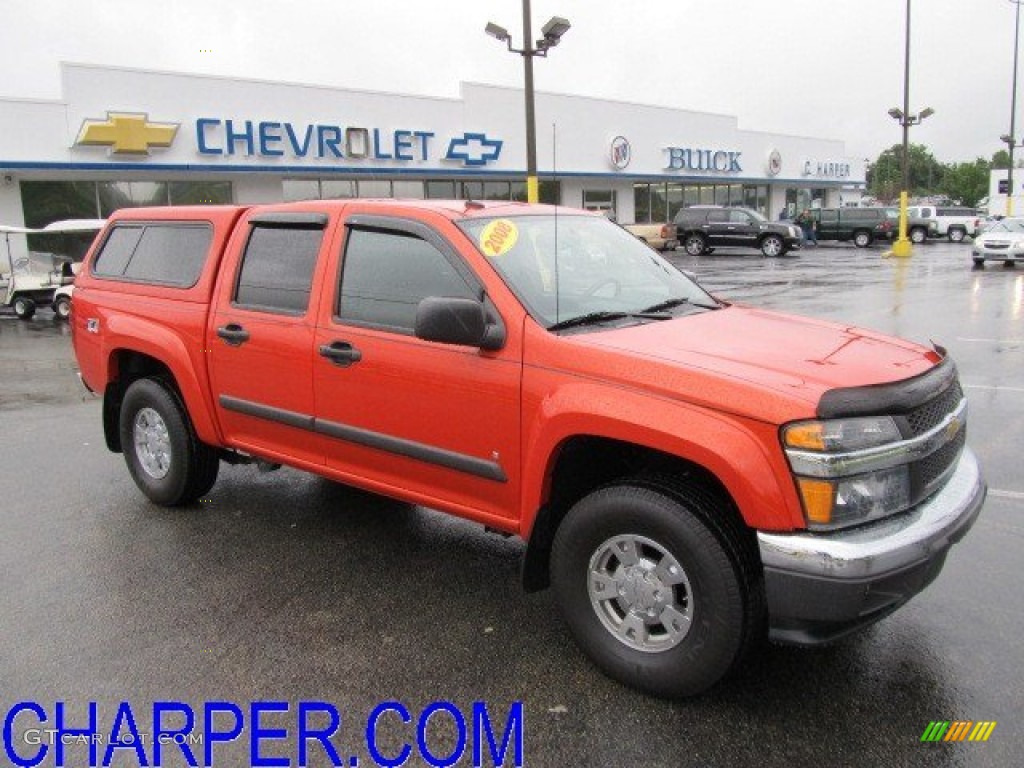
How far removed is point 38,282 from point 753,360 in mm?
17800

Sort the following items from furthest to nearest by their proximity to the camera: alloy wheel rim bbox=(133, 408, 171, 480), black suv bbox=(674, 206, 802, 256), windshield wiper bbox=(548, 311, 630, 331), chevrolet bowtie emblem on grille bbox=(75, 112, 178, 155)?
black suv bbox=(674, 206, 802, 256), chevrolet bowtie emblem on grille bbox=(75, 112, 178, 155), alloy wheel rim bbox=(133, 408, 171, 480), windshield wiper bbox=(548, 311, 630, 331)

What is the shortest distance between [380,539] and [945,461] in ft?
9.67

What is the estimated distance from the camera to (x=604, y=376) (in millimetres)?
3275

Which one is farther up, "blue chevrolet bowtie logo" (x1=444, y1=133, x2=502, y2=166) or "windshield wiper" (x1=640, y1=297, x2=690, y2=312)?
"blue chevrolet bowtie logo" (x1=444, y1=133, x2=502, y2=166)

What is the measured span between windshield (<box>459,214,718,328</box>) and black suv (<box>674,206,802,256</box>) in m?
28.8

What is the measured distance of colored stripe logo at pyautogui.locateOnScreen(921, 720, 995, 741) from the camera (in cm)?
297

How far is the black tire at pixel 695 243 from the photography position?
1305 inches

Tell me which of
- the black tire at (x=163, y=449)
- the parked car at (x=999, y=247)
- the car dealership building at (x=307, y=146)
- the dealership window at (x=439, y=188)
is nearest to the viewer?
the black tire at (x=163, y=449)

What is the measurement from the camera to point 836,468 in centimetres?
282

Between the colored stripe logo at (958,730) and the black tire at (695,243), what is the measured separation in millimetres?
31286

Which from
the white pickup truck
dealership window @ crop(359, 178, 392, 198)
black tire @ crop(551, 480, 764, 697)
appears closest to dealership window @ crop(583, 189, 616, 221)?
dealership window @ crop(359, 178, 392, 198)

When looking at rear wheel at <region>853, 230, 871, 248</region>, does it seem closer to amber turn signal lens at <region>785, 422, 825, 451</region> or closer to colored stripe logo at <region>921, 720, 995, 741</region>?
colored stripe logo at <region>921, 720, 995, 741</region>

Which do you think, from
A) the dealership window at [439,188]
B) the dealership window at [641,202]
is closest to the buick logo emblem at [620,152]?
the dealership window at [641,202]

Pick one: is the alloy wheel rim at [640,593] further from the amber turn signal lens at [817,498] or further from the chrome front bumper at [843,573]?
the amber turn signal lens at [817,498]
